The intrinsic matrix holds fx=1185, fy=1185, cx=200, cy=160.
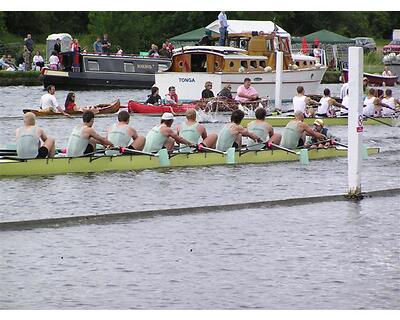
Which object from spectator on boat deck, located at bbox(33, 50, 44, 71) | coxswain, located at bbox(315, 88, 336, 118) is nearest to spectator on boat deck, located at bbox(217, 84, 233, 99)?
coxswain, located at bbox(315, 88, 336, 118)

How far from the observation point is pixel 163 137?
2447 cm

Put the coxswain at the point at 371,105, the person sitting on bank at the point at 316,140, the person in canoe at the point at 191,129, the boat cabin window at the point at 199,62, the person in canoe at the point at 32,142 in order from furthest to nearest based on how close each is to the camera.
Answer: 1. the boat cabin window at the point at 199,62
2. the coxswain at the point at 371,105
3. the person sitting on bank at the point at 316,140
4. the person in canoe at the point at 191,129
5. the person in canoe at the point at 32,142

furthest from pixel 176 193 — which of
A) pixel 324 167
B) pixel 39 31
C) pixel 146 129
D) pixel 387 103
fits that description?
pixel 39 31

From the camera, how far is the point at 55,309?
14.1 meters

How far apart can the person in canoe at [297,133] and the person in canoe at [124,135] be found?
370 centimetres

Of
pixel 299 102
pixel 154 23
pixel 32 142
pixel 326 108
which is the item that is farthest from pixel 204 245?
pixel 154 23

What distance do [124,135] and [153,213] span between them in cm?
409

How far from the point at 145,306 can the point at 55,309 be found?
110cm

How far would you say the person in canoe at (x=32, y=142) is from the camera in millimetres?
22453

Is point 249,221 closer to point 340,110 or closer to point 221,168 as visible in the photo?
point 221,168

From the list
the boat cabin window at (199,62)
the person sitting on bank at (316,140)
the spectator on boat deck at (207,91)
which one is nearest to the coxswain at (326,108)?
the spectator on boat deck at (207,91)

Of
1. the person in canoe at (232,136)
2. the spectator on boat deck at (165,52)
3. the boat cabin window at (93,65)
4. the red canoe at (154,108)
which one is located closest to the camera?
the person in canoe at (232,136)

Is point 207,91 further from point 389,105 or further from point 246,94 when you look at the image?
point 389,105

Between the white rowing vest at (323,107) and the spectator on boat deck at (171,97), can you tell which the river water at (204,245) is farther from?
the spectator on boat deck at (171,97)
